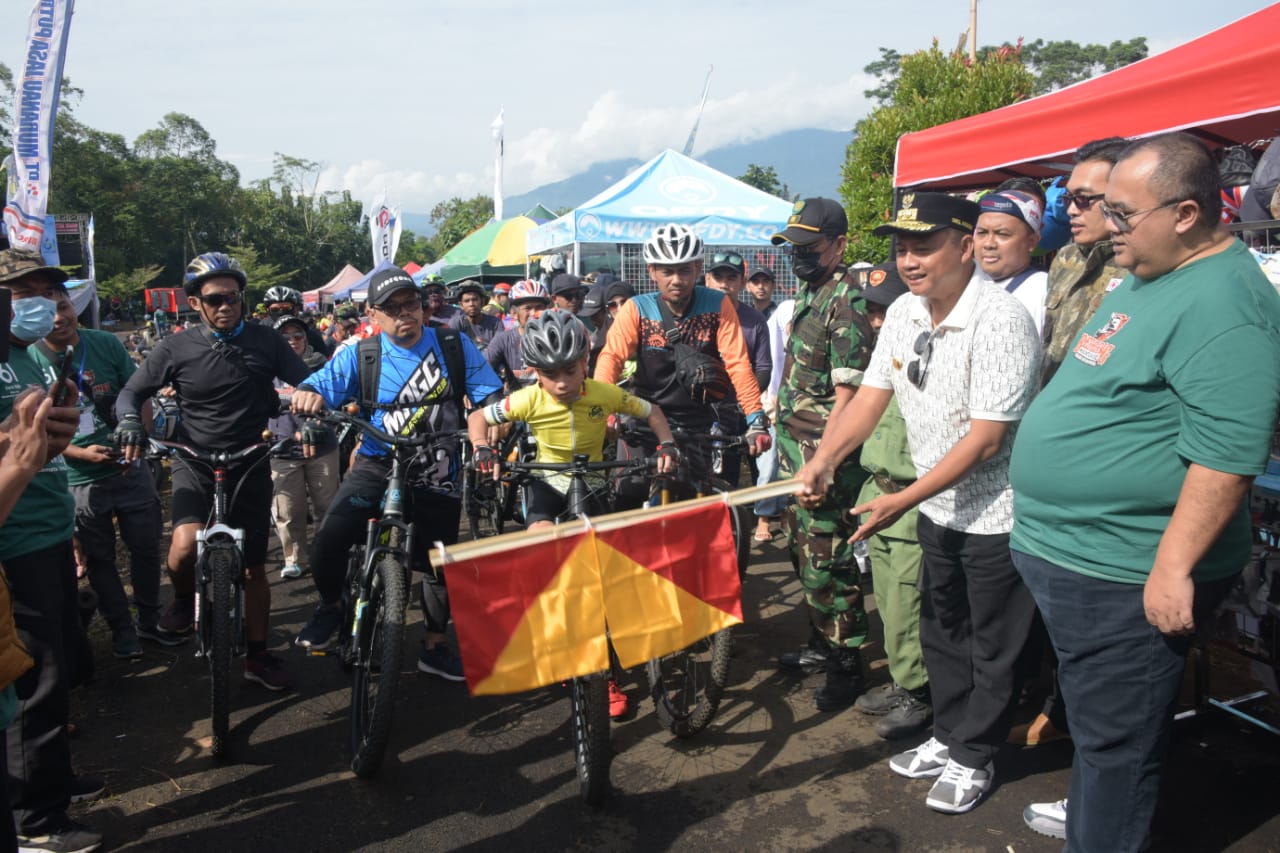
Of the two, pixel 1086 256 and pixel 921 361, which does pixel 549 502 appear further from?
pixel 1086 256

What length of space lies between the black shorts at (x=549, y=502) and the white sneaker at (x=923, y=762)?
1730 millimetres

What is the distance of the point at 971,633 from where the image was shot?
3.45 metres

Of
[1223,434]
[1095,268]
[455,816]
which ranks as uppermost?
[1095,268]

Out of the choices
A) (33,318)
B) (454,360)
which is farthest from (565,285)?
(33,318)

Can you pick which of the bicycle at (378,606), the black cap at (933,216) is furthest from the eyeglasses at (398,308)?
the black cap at (933,216)

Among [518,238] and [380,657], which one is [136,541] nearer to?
[380,657]

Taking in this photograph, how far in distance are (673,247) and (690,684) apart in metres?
2.42

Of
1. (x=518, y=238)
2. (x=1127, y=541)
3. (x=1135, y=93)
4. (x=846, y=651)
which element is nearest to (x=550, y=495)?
(x=846, y=651)

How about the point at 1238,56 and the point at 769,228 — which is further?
the point at 769,228

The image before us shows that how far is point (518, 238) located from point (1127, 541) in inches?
1043

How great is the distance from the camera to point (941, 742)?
3.62m

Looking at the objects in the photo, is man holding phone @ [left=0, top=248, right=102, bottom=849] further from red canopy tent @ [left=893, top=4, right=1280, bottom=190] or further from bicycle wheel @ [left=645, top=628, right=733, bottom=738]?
red canopy tent @ [left=893, top=4, right=1280, bottom=190]

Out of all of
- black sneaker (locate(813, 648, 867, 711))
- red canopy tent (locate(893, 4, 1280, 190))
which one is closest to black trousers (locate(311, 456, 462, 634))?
black sneaker (locate(813, 648, 867, 711))

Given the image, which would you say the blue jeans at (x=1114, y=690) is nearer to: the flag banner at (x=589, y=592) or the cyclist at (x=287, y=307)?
the flag banner at (x=589, y=592)
